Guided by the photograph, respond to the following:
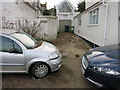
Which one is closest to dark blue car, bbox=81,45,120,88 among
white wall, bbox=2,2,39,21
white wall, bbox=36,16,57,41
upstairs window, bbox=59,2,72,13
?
white wall, bbox=36,16,57,41

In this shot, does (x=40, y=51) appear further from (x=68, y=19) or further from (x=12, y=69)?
(x=68, y=19)

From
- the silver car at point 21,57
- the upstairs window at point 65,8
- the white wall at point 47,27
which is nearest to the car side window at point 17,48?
the silver car at point 21,57

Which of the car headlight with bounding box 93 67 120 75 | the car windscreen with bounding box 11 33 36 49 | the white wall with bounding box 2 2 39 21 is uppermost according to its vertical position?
the white wall with bounding box 2 2 39 21

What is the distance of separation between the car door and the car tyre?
38 cm

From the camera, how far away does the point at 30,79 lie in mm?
2904

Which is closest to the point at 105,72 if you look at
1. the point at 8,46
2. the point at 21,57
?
the point at 21,57

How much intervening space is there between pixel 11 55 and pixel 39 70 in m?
1.01

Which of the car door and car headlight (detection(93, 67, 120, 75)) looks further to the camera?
the car door

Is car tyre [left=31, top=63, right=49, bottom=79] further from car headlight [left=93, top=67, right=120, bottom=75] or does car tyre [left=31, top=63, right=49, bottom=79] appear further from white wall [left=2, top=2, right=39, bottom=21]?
white wall [left=2, top=2, right=39, bottom=21]

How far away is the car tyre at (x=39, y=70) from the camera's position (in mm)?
2821

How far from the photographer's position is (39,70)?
288 centimetres

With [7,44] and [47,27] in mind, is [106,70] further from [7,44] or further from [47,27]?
[47,27]

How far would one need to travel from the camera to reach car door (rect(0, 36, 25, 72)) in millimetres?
2648

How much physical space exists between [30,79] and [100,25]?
563cm
